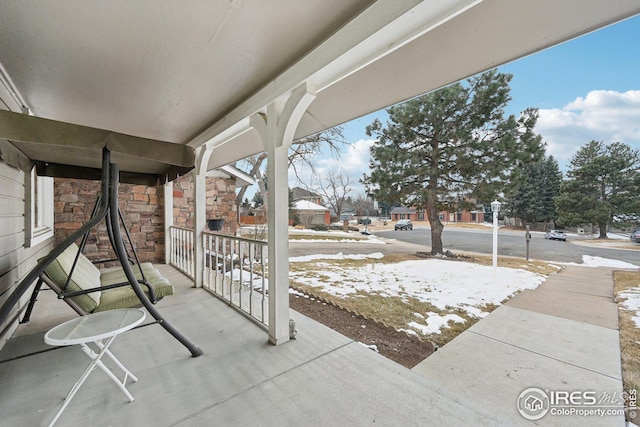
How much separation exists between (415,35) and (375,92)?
754 millimetres

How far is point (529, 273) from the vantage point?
23.7 feet

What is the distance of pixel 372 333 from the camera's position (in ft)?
10.4

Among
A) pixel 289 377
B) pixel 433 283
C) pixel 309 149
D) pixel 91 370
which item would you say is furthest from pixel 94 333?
pixel 309 149

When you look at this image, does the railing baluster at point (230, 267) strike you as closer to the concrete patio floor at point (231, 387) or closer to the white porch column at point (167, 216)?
the white porch column at point (167, 216)

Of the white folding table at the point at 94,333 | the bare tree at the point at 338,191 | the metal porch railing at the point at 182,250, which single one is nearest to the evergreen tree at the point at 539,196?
the bare tree at the point at 338,191

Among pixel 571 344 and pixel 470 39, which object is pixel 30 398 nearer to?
pixel 470 39

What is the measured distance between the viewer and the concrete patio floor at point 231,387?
4.88 feet

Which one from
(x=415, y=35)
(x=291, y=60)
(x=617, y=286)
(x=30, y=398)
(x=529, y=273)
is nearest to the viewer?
(x=415, y=35)

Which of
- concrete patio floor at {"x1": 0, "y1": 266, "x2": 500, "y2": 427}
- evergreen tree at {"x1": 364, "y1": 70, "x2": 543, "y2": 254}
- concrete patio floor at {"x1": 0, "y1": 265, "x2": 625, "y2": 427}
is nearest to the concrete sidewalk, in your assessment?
concrete patio floor at {"x1": 0, "y1": 265, "x2": 625, "y2": 427}

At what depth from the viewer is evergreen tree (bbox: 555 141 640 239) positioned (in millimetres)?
14070

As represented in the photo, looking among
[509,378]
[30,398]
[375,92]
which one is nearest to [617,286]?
[509,378]

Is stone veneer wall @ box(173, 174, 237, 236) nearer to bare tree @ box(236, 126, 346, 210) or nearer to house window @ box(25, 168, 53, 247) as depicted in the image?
house window @ box(25, 168, 53, 247)

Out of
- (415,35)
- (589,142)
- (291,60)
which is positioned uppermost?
(589,142)

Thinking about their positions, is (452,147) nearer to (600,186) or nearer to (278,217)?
(278,217)
